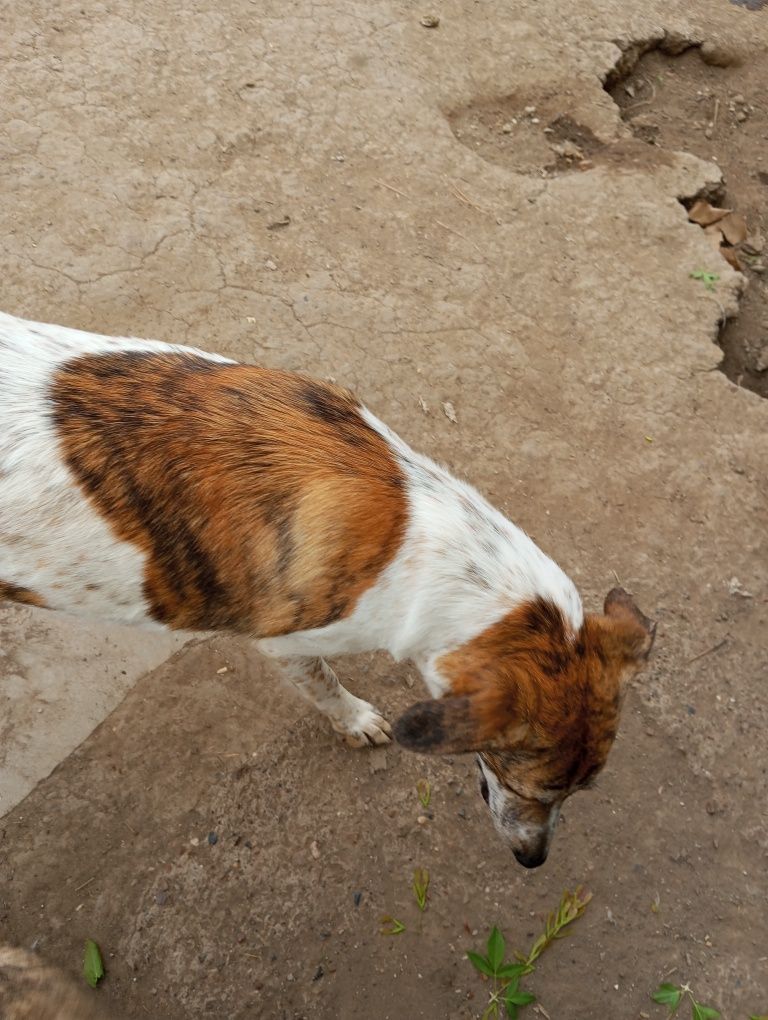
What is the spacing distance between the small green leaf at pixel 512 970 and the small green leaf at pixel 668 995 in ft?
1.62

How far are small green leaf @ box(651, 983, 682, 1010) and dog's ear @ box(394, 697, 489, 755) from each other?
62.6 inches

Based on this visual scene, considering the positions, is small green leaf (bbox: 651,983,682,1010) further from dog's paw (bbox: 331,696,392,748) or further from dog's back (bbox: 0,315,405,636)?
dog's back (bbox: 0,315,405,636)

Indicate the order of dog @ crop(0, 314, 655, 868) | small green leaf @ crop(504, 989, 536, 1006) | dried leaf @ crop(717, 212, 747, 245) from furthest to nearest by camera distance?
dried leaf @ crop(717, 212, 747, 245) < small green leaf @ crop(504, 989, 536, 1006) < dog @ crop(0, 314, 655, 868)

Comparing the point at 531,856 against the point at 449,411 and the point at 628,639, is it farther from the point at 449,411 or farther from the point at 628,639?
the point at 449,411

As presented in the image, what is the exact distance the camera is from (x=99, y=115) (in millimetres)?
5121

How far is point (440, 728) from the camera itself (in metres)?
2.21

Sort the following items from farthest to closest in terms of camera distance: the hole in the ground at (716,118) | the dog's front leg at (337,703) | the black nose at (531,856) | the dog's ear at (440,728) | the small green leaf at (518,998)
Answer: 1. the hole in the ground at (716,118)
2. the dog's front leg at (337,703)
3. the small green leaf at (518,998)
4. the black nose at (531,856)
5. the dog's ear at (440,728)

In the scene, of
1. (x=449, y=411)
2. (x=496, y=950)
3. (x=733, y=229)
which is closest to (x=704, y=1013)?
(x=496, y=950)

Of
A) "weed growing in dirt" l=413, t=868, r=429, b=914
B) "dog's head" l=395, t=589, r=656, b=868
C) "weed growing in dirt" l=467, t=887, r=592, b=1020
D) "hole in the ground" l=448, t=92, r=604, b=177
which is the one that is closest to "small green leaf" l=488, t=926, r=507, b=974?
"weed growing in dirt" l=467, t=887, r=592, b=1020

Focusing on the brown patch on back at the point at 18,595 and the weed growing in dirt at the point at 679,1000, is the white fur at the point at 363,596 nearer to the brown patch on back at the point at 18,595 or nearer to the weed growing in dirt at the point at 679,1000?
the brown patch on back at the point at 18,595

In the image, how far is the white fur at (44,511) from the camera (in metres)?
2.53

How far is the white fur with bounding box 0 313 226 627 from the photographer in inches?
99.6

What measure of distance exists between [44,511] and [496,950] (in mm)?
2218

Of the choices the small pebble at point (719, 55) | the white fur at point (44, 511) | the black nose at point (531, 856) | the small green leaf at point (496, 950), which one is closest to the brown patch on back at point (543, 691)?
the black nose at point (531, 856)
